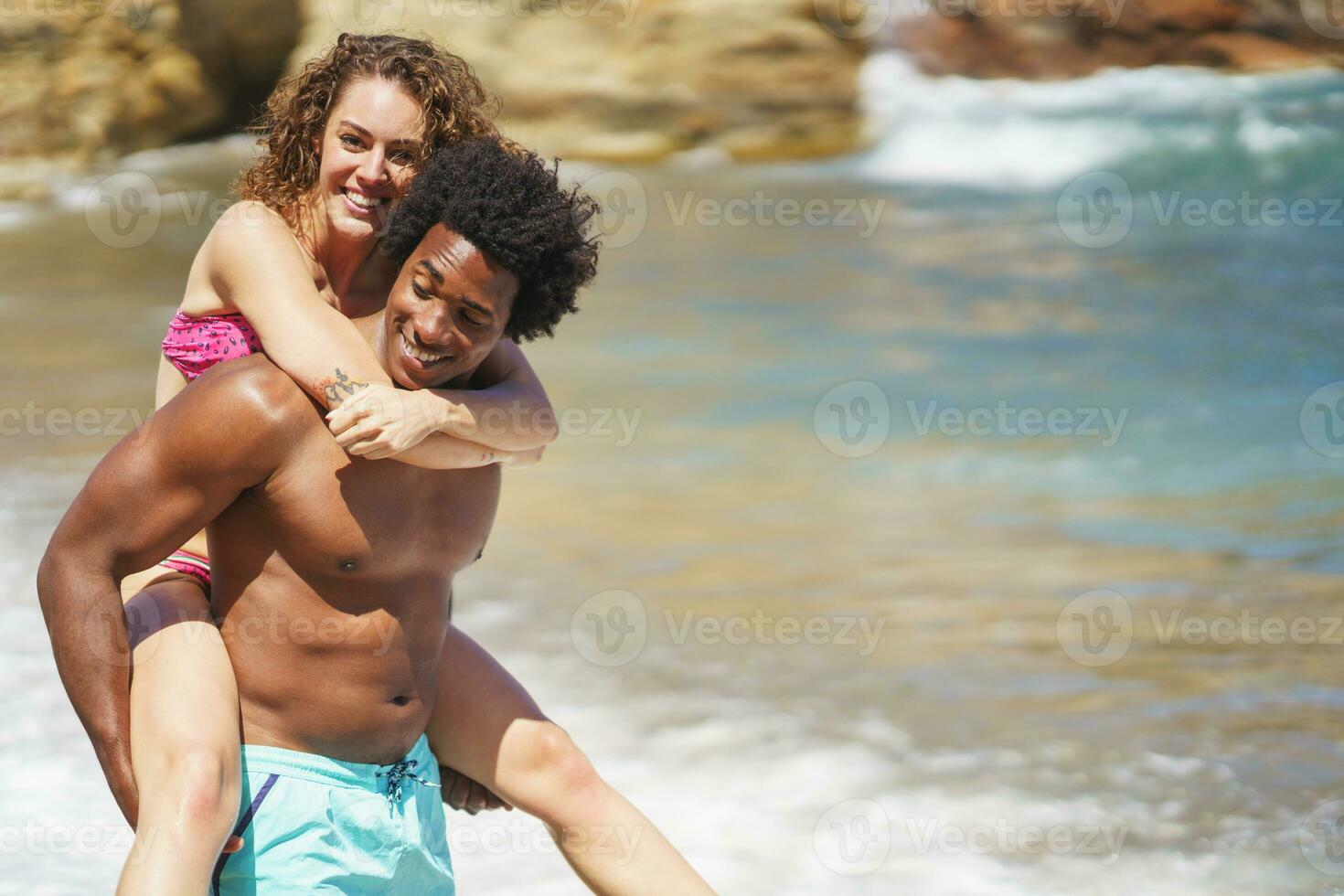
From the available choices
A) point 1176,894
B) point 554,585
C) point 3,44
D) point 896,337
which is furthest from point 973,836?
point 3,44

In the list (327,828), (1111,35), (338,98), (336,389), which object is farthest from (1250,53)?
(327,828)

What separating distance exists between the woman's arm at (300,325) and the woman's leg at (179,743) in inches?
16.3

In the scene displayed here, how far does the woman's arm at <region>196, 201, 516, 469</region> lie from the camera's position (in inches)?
93.6

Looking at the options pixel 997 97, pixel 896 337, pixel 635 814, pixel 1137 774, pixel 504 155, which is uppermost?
pixel 997 97

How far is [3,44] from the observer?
12.9m

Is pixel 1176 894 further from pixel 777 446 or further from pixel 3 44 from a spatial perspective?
pixel 3 44

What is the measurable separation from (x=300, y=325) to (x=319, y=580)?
1.40ft

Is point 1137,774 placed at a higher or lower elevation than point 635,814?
higher

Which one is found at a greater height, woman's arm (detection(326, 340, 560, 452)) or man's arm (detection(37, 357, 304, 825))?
woman's arm (detection(326, 340, 560, 452))

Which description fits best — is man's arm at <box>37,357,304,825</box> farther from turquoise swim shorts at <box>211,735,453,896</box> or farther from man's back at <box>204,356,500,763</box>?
turquoise swim shorts at <box>211,735,453,896</box>

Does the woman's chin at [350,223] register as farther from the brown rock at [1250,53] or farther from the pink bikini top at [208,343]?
the brown rock at [1250,53]

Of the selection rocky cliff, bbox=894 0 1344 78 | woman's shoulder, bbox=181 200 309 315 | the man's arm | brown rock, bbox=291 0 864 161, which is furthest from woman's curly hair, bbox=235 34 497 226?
rocky cliff, bbox=894 0 1344 78

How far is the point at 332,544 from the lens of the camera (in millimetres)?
2393

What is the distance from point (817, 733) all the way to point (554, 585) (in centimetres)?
141
